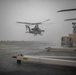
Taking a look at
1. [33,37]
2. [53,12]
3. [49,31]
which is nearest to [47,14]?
[53,12]

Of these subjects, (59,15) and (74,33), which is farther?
(59,15)

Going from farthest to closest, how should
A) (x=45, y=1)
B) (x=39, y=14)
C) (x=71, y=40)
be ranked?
(x=39, y=14) → (x=45, y=1) → (x=71, y=40)

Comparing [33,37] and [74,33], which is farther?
[33,37]

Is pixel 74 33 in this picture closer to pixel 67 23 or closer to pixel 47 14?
pixel 67 23

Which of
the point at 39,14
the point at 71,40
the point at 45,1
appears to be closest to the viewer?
the point at 71,40

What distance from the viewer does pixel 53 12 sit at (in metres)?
9.38

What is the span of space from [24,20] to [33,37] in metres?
1.34

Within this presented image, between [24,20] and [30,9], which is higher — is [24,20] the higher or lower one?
the lower one

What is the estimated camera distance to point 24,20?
9.96 metres

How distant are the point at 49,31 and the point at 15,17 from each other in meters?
2.50

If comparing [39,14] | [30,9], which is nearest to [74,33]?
[39,14]

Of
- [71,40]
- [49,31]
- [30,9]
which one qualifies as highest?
[30,9]

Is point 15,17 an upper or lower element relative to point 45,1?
lower

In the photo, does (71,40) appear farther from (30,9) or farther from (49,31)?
(30,9)
